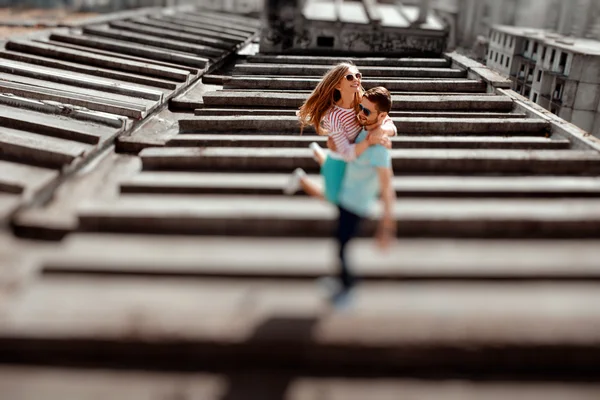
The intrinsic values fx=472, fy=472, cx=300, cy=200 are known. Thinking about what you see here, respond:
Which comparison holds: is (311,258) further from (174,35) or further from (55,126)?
(174,35)

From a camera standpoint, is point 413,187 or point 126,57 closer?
point 413,187

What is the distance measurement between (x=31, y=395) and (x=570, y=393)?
435 centimetres

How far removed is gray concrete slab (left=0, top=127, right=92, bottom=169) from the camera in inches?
255

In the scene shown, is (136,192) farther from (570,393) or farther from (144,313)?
(570,393)

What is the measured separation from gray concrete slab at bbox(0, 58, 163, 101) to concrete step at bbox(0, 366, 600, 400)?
633 centimetres

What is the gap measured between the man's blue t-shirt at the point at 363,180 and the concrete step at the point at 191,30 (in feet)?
42.5

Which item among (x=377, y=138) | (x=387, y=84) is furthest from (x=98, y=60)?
(x=377, y=138)

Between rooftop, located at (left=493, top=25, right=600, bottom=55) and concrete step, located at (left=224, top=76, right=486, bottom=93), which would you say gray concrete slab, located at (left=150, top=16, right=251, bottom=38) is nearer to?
concrete step, located at (left=224, top=76, right=486, bottom=93)

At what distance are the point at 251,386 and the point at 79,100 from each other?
653 cm

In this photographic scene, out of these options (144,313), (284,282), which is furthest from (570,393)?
(144,313)

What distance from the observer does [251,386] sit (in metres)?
3.91

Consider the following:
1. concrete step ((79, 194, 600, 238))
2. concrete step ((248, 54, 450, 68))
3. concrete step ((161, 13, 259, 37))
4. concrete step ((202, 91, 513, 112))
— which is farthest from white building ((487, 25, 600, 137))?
concrete step ((79, 194, 600, 238))

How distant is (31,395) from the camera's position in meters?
3.76

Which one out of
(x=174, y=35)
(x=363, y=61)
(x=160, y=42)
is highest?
(x=174, y=35)
